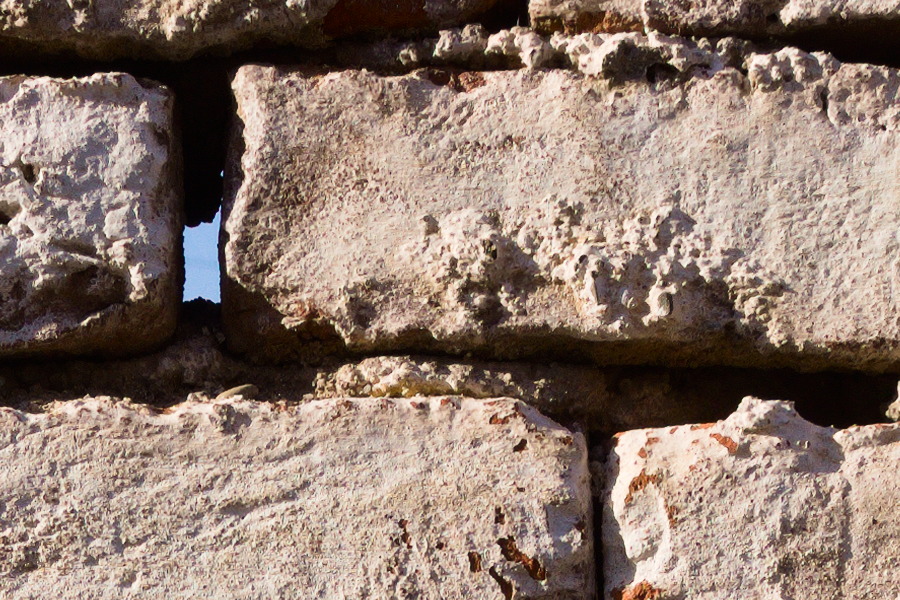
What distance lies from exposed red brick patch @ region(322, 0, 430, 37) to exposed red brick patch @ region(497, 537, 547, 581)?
71 centimetres

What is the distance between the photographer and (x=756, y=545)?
1417 millimetres

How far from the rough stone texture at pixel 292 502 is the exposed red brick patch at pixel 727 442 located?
17 cm

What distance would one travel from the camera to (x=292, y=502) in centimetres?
141

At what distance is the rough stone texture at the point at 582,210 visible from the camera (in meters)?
1.51

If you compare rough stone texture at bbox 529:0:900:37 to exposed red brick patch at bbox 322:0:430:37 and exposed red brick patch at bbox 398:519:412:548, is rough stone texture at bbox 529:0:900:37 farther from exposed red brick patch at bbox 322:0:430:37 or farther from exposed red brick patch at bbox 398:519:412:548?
exposed red brick patch at bbox 398:519:412:548

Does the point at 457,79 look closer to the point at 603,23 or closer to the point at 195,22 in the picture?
the point at 603,23

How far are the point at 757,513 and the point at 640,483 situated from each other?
140 mm

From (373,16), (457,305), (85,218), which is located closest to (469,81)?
(373,16)

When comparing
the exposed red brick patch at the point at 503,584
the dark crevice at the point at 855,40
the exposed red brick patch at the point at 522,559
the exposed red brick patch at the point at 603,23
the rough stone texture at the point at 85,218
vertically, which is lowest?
the exposed red brick patch at the point at 503,584

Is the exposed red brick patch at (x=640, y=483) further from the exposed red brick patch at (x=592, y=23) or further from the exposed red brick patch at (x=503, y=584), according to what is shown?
the exposed red brick patch at (x=592, y=23)

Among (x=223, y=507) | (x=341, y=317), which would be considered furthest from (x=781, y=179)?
(x=223, y=507)

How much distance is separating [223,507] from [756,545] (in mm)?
626

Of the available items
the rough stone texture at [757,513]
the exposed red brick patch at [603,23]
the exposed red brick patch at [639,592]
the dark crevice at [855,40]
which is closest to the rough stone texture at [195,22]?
the exposed red brick patch at [603,23]

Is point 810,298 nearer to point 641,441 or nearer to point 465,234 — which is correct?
point 641,441
